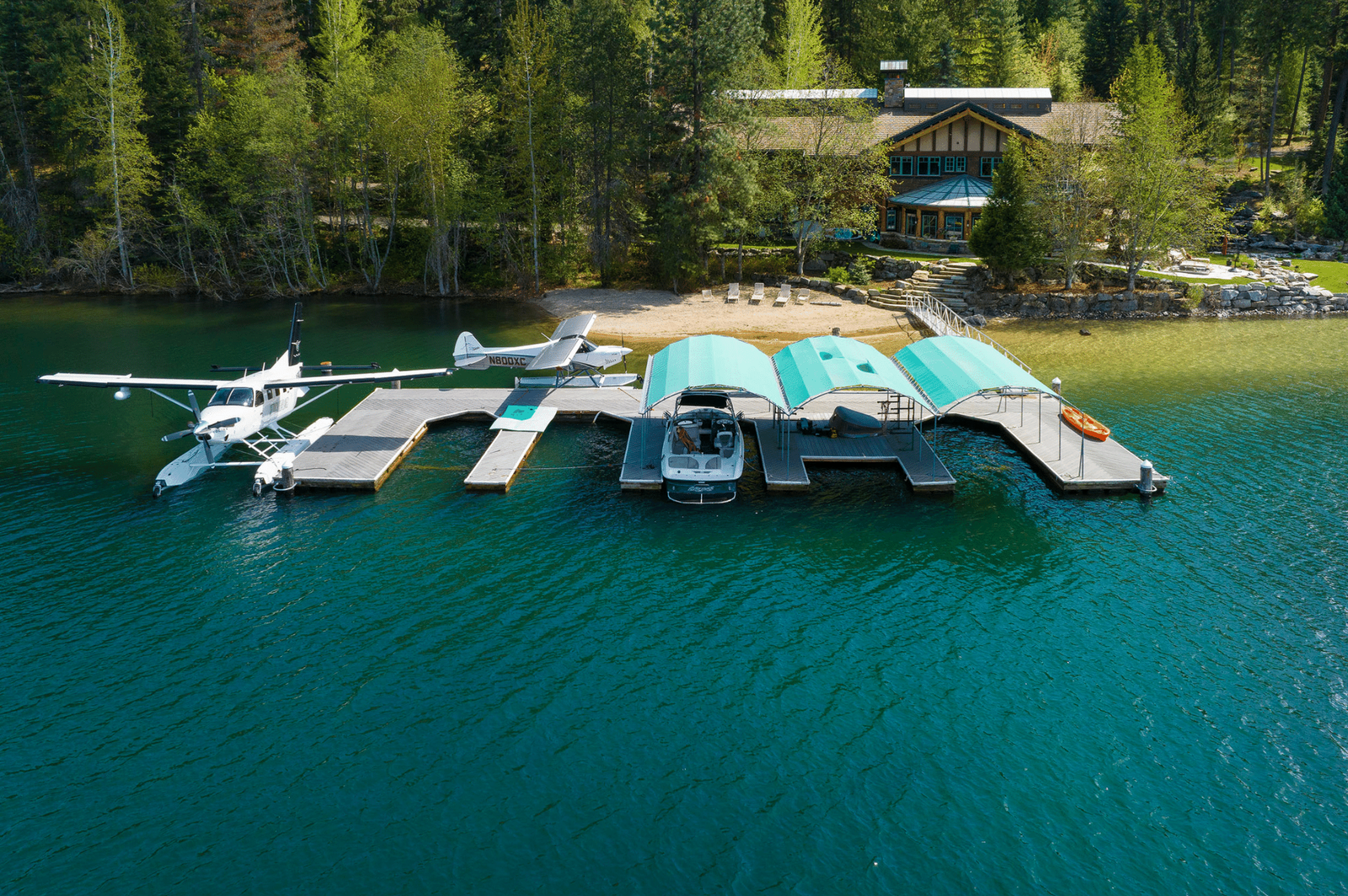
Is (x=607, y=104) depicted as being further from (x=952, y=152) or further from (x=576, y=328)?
(x=576, y=328)

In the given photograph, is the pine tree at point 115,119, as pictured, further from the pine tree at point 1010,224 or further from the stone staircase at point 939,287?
the pine tree at point 1010,224

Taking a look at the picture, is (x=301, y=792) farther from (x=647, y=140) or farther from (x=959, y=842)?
(x=647, y=140)

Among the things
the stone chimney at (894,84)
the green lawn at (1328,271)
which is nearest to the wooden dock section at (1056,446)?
the green lawn at (1328,271)

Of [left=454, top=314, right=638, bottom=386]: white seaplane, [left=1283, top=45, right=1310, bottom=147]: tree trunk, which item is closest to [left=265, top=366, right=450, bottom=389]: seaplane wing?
[left=454, top=314, right=638, bottom=386]: white seaplane

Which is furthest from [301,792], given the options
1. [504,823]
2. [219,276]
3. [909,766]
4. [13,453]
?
[219,276]

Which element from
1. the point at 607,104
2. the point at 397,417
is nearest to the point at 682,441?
the point at 397,417
